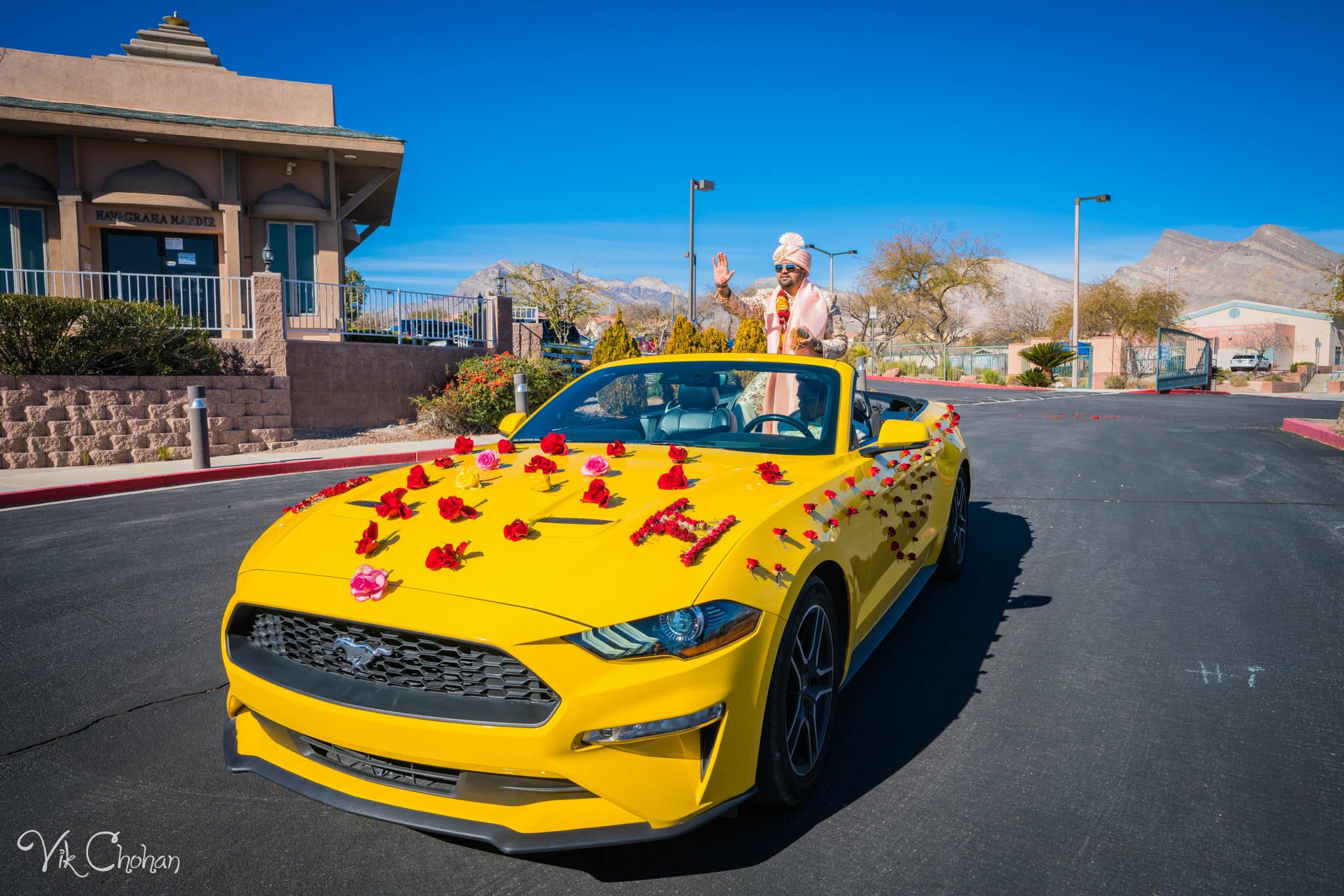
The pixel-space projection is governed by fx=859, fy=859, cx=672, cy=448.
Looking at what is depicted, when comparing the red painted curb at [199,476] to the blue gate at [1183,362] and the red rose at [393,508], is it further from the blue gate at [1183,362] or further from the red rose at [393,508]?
the blue gate at [1183,362]

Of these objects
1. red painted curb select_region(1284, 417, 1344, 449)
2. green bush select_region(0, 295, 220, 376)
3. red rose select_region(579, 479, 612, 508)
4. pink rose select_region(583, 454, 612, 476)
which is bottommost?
red painted curb select_region(1284, 417, 1344, 449)

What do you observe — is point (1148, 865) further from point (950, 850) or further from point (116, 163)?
point (116, 163)

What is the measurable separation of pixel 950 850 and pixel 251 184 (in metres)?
21.6

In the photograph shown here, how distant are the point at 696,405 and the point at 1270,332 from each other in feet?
262

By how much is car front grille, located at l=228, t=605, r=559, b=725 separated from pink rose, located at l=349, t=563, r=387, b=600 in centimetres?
8

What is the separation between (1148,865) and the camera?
97.6 inches

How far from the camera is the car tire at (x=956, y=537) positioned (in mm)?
5316

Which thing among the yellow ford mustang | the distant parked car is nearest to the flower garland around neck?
the yellow ford mustang

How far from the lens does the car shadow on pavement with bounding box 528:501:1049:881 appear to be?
101 inches

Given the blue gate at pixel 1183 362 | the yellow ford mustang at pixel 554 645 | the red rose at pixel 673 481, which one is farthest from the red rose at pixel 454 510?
the blue gate at pixel 1183 362

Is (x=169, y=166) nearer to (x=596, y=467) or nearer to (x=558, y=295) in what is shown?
(x=558, y=295)

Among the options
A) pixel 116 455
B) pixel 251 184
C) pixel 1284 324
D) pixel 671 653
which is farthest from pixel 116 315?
pixel 1284 324

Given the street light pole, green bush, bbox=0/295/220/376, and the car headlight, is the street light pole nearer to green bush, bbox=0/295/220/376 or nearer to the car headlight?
green bush, bbox=0/295/220/376

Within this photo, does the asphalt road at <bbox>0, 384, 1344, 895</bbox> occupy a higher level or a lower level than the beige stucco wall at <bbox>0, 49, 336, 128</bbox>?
lower
